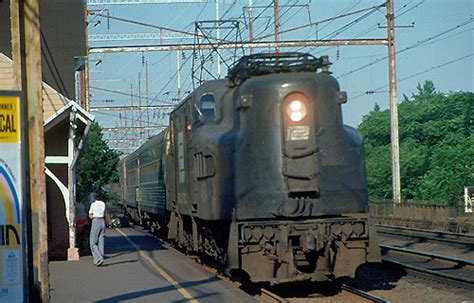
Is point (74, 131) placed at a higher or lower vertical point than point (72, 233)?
higher

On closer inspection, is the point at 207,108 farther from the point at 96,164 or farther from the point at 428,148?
the point at 428,148

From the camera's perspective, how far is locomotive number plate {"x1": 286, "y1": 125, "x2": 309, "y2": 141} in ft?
42.5

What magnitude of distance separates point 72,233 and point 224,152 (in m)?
7.69

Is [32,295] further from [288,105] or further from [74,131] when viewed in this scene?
[74,131]

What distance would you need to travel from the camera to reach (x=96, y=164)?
43250mm

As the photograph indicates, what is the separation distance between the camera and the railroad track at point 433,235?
23.3 m

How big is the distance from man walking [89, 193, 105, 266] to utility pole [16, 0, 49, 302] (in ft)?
27.7

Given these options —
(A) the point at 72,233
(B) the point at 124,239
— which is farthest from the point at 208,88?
(B) the point at 124,239

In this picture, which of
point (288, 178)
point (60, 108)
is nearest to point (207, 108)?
point (288, 178)

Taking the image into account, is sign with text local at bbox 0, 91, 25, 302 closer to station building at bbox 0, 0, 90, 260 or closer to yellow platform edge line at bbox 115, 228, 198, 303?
yellow platform edge line at bbox 115, 228, 198, 303


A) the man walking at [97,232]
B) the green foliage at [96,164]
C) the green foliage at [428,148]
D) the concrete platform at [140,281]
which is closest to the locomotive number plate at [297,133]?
the concrete platform at [140,281]

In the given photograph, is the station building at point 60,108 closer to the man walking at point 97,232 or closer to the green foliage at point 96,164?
the man walking at point 97,232

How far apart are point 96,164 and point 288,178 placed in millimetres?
31534

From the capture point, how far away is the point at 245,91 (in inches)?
528
